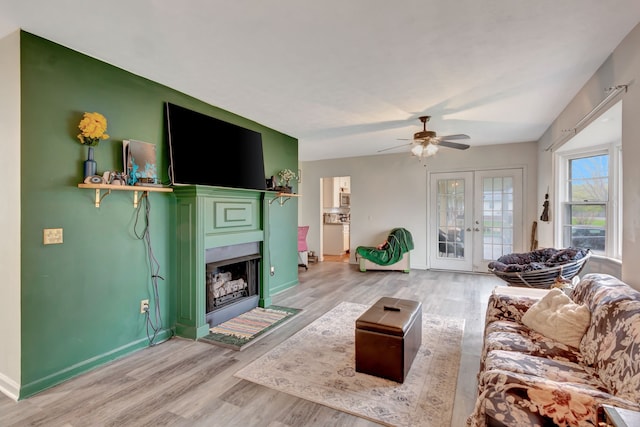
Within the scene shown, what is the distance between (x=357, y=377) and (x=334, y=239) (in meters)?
6.25

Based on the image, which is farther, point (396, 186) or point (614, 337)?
point (396, 186)

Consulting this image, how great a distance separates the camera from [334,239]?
862cm

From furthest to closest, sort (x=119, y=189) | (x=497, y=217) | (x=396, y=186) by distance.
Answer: (x=396, y=186) < (x=497, y=217) < (x=119, y=189)

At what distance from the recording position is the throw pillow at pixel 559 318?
1980 millimetres

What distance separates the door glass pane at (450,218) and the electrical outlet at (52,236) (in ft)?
20.1

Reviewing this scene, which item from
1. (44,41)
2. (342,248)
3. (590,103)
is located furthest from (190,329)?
(342,248)

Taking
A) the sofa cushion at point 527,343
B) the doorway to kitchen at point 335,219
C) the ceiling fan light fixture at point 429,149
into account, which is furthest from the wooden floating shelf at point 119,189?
the doorway to kitchen at point 335,219

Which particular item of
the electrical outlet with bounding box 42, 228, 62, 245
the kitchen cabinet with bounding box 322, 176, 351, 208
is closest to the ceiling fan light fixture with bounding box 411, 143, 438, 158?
the electrical outlet with bounding box 42, 228, 62, 245

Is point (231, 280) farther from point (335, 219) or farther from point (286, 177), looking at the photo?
point (335, 219)

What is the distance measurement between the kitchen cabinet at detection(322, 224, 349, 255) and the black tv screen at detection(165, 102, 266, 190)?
4479 mm

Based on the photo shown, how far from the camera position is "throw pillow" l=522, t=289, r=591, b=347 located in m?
1.98

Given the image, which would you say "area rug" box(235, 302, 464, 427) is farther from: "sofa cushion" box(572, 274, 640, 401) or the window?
the window

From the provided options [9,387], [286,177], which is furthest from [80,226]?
A: [286,177]

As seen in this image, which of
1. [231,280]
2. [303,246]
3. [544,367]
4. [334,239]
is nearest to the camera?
[544,367]
